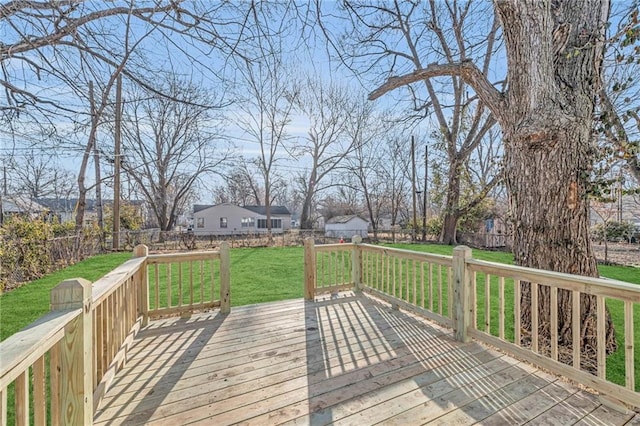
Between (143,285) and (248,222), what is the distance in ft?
81.5

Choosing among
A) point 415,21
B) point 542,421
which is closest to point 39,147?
point 542,421

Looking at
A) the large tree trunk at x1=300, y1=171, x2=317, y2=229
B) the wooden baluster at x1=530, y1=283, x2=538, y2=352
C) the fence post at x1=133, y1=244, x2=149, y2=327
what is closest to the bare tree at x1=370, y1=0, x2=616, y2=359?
the wooden baluster at x1=530, y1=283, x2=538, y2=352

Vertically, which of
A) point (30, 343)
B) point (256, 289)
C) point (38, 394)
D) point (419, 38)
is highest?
point (419, 38)

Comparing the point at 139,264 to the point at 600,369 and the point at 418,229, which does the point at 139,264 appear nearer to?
the point at 600,369

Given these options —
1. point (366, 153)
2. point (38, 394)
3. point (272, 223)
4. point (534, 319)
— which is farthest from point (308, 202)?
point (38, 394)

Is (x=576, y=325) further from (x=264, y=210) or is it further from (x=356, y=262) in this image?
(x=264, y=210)

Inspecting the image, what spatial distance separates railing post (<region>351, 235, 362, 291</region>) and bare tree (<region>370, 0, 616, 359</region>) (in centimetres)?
211

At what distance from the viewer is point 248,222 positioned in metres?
27.8

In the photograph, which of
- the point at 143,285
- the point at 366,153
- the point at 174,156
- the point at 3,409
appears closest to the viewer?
the point at 3,409

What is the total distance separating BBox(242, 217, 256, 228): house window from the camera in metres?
27.5

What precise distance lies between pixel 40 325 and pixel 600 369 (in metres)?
3.00

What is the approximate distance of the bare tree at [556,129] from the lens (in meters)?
2.94

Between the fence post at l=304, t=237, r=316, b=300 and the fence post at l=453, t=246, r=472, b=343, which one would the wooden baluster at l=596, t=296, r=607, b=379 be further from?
the fence post at l=304, t=237, r=316, b=300

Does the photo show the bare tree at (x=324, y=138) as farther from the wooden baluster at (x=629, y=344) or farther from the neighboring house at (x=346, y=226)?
the wooden baluster at (x=629, y=344)
